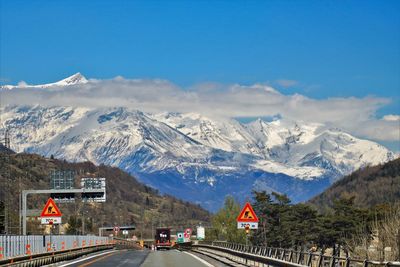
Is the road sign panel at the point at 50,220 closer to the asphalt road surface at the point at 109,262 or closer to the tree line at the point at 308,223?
the asphalt road surface at the point at 109,262

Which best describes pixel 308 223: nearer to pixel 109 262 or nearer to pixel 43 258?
pixel 109 262

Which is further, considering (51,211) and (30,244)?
(30,244)

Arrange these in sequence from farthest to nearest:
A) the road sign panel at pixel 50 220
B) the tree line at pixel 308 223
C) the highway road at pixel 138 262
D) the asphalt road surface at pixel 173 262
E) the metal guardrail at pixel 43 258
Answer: the tree line at pixel 308 223, the road sign panel at pixel 50 220, the highway road at pixel 138 262, the asphalt road surface at pixel 173 262, the metal guardrail at pixel 43 258

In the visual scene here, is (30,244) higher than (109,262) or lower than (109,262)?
higher

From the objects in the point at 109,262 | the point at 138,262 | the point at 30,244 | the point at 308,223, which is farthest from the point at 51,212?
the point at 308,223

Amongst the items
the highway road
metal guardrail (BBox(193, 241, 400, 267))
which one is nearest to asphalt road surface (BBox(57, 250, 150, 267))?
the highway road

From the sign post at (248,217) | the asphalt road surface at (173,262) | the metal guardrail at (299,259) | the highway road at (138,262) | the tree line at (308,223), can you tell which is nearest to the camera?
the metal guardrail at (299,259)

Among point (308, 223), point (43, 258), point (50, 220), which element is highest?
point (308, 223)

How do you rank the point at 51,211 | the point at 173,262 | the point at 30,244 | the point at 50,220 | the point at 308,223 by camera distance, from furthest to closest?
the point at 308,223 < the point at 173,262 < the point at 30,244 < the point at 50,220 < the point at 51,211

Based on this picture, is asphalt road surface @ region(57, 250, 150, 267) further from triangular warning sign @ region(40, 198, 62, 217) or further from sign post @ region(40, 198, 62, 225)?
triangular warning sign @ region(40, 198, 62, 217)

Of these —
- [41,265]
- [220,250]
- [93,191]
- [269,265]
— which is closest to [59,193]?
[93,191]

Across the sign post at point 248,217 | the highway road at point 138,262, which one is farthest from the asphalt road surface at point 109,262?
the sign post at point 248,217

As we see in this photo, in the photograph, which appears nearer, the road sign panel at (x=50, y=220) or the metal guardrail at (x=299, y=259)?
the metal guardrail at (x=299, y=259)

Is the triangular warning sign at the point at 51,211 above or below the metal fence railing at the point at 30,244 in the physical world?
above
